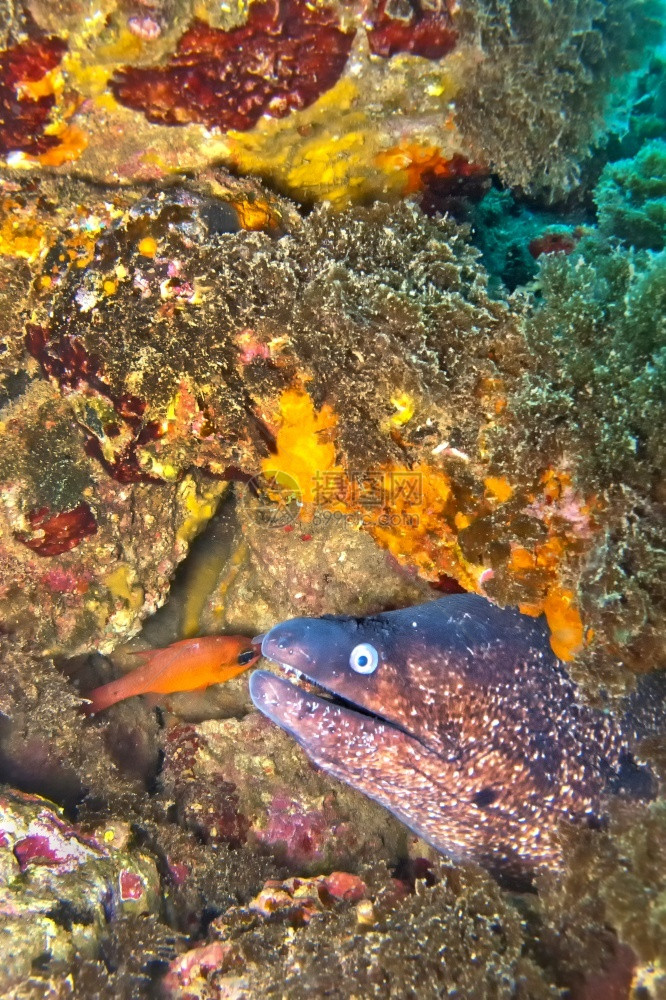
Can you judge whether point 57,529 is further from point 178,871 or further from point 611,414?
point 611,414

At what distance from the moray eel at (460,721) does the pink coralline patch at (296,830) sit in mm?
1400

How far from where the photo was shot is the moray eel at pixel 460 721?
273 cm

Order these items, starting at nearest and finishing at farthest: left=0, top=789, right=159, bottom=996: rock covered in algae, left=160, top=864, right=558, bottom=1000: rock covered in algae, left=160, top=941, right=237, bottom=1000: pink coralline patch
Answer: left=160, top=864, right=558, bottom=1000: rock covered in algae → left=0, top=789, right=159, bottom=996: rock covered in algae → left=160, top=941, right=237, bottom=1000: pink coralline patch

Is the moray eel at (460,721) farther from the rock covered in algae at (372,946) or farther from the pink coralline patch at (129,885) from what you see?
the pink coralline patch at (129,885)

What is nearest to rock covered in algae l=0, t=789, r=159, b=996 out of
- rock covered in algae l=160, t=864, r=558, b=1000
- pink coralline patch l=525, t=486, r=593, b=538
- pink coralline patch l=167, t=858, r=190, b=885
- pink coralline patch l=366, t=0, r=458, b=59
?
pink coralline patch l=167, t=858, r=190, b=885

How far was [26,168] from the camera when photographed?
2.83 metres

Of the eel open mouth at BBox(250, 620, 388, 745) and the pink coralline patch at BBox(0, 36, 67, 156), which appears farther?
the eel open mouth at BBox(250, 620, 388, 745)

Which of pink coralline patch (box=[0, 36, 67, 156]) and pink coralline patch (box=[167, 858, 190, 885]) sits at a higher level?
pink coralline patch (box=[0, 36, 67, 156])

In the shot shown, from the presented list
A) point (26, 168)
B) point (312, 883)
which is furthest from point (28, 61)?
point (312, 883)

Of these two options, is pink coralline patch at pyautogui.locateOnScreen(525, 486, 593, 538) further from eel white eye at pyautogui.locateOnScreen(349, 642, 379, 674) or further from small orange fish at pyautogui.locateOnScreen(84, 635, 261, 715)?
small orange fish at pyautogui.locateOnScreen(84, 635, 261, 715)

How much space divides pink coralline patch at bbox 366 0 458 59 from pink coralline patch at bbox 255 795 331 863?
4.61 metres

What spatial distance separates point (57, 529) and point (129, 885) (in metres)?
2.27

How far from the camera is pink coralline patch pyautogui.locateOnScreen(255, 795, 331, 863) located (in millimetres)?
4160

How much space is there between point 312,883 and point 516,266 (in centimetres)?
423
